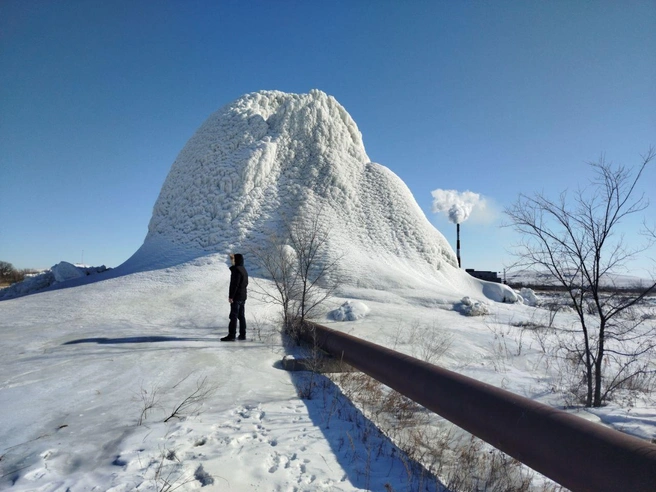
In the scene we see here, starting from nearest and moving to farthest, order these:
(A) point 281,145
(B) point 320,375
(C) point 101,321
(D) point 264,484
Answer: (D) point 264,484
(B) point 320,375
(C) point 101,321
(A) point 281,145

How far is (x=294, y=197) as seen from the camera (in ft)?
56.8

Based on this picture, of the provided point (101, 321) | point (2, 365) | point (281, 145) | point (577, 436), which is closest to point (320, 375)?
point (577, 436)

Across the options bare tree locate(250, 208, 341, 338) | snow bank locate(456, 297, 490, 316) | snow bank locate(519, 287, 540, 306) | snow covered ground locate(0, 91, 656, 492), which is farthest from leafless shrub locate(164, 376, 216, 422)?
snow bank locate(519, 287, 540, 306)

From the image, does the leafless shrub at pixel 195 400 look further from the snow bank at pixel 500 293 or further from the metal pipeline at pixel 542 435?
the snow bank at pixel 500 293

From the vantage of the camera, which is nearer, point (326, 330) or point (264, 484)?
point (264, 484)

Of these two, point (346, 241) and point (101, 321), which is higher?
point (346, 241)

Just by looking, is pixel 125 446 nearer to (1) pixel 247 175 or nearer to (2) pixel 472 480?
(2) pixel 472 480

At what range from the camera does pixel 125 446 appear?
2.88 metres

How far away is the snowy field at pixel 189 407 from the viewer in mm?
2622

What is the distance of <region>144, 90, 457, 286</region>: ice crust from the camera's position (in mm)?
15844

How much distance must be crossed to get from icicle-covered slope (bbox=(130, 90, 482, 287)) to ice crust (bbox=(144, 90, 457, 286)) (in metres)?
0.05

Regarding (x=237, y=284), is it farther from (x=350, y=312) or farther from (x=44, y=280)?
(x=44, y=280)

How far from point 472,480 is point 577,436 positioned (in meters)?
1.19

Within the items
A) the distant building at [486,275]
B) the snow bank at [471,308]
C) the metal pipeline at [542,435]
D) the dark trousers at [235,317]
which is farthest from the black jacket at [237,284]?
the distant building at [486,275]
